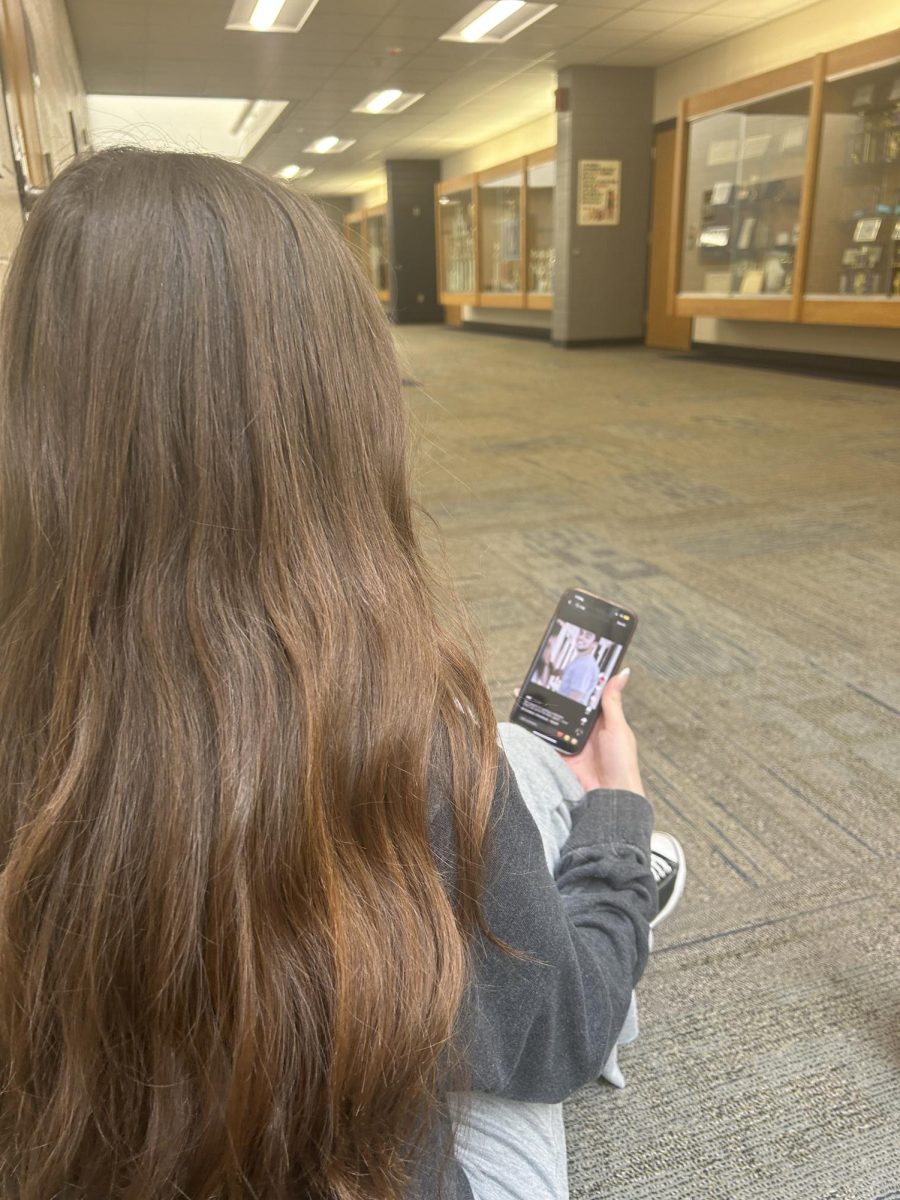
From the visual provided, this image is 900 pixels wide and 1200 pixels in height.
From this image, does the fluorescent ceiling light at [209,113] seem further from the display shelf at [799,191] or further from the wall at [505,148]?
the display shelf at [799,191]

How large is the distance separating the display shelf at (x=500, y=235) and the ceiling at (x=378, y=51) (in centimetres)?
77

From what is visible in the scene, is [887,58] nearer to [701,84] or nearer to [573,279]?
[701,84]

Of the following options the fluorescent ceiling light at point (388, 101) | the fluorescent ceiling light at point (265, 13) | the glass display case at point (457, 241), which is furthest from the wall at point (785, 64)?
the glass display case at point (457, 241)

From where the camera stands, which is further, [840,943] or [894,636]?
[894,636]

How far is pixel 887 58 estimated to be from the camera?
5348mm

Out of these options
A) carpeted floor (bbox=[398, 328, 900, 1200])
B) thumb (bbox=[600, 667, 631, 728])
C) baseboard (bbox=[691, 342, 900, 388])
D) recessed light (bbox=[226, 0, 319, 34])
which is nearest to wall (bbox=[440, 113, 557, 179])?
baseboard (bbox=[691, 342, 900, 388])

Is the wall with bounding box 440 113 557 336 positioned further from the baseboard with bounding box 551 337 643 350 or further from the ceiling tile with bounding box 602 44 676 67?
the ceiling tile with bounding box 602 44 676 67

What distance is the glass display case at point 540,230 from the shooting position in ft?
31.5

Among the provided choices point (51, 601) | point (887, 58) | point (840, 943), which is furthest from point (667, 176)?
point (51, 601)

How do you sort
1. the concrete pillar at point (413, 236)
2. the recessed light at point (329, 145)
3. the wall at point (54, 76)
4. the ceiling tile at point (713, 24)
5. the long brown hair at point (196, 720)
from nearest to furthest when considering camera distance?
the long brown hair at point (196, 720) → the wall at point (54, 76) → the ceiling tile at point (713, 24) → the recessed light at point (329, 145) → the concrete pillar at point (413, 236)

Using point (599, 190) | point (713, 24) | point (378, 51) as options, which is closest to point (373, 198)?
point (599, 190)

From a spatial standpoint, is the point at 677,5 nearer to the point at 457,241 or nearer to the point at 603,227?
the point at 603,227

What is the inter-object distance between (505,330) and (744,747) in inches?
453

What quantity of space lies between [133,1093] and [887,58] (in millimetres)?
6611
